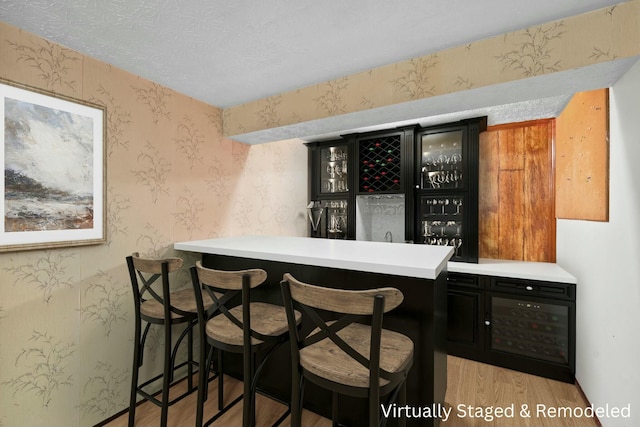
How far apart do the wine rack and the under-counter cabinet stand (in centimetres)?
123

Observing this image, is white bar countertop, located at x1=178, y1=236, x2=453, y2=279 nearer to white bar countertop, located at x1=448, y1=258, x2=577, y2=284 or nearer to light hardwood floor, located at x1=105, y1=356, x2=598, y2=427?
white bar countertop, located at x1=448, y1=258, x2=577, y2=284

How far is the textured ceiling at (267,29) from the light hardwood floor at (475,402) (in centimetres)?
224

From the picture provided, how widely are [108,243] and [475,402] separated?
2.72 meters

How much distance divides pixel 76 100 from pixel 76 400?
5.78ft

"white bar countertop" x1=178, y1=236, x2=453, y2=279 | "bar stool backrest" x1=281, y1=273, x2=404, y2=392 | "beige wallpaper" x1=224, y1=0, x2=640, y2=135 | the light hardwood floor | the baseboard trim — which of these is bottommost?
the light hardwood floor

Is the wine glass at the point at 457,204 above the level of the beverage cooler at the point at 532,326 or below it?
above

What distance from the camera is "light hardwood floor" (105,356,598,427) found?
5.97 feet

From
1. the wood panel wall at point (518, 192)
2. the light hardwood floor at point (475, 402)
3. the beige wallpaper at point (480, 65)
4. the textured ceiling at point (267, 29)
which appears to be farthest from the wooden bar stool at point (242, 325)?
the wood panel wall at point (518, 192)

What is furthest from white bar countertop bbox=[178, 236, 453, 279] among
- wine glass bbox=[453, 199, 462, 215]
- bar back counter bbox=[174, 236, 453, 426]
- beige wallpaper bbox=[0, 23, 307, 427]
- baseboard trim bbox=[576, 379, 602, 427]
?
baseboard trim bbox=[576, 379, 602, 427]

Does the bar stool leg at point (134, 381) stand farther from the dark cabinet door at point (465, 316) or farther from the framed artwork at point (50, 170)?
the dark cabinet door at point (465, 316)

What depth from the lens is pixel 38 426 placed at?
5.09 feet

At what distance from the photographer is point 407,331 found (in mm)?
1498

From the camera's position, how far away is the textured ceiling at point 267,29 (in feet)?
4.26

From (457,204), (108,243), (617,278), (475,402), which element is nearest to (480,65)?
(617,278)
